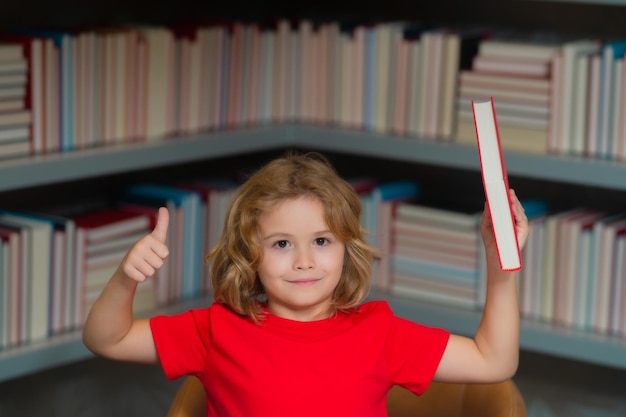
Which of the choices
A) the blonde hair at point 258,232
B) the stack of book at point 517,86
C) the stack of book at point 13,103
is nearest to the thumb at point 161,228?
the blonde hair at point 258,232

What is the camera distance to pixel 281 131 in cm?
288

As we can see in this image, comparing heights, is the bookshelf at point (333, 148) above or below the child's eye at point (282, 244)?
below

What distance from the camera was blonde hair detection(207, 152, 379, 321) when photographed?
1676 mm

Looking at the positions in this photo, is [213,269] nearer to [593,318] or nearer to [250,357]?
[250,357]

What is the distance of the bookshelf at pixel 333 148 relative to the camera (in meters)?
2.36

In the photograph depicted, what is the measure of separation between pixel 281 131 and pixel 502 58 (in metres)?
0.60

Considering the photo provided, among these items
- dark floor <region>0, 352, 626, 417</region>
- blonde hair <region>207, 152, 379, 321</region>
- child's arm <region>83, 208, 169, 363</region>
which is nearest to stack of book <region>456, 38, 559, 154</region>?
dark floor <region>0, 352, 626, 417</region>

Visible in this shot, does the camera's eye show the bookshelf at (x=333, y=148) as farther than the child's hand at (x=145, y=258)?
Yes

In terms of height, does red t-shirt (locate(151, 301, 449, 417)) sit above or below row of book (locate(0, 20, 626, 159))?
below

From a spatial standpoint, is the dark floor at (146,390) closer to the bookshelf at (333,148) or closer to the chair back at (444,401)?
the bookshelf at (333,148)

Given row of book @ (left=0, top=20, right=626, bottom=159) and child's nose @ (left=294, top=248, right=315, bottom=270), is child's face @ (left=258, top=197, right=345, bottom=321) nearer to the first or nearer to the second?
child's nose @ (left=294, top=248, right=315, bottom=270)

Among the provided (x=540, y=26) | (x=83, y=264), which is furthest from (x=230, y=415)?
(x=540, y=26)

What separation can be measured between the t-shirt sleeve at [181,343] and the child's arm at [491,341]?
1.19 feet

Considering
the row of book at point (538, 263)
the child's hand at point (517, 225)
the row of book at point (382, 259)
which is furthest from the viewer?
the row of book at point (538, 263)
